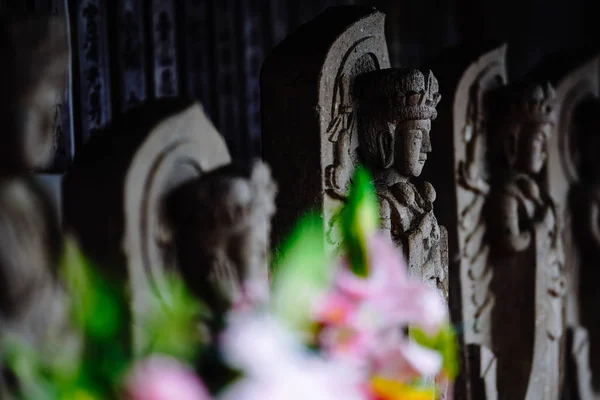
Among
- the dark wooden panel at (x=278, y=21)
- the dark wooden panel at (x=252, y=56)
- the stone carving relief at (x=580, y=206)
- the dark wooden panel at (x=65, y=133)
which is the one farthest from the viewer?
the dark wooden panel at (x=278, y=21)

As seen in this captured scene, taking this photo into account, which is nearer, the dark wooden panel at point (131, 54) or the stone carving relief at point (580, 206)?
the dark wooden panel at point (131, 54)

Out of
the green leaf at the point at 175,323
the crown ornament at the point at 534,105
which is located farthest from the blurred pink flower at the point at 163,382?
the crown ornament at the point at 534,105

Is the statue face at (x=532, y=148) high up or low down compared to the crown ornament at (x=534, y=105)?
down

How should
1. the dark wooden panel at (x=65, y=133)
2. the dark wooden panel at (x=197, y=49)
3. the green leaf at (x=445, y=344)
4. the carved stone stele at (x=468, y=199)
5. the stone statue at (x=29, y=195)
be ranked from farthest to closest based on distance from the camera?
1. the dark wooden panel at (x=197, y=49)
2. the carved stone stele at (x=468, y=199)
3. the dark wooden panel at (x=65, y=133)
4. the green leaf at (x=445, y=344)
5. the stone statue at (x=29, y=195)

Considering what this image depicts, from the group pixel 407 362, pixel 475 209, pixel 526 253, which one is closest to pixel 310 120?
pixel 407 362

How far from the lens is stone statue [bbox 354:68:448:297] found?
299 cm

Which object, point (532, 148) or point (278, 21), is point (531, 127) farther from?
point (278, 21)

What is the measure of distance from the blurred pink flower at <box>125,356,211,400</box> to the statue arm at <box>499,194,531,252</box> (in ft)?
6.76

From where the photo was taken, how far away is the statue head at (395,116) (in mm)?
2988

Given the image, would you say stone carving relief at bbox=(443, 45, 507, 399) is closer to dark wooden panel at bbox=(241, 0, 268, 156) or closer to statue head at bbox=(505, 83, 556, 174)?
statue head at bbox=(505, 83, 556, 174)

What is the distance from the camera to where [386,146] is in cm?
310

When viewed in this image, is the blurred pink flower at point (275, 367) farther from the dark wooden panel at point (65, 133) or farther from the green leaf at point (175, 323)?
the dark wooden panel at point (65, 133)

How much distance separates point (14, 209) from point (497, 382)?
2.51m

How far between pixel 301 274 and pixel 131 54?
1434 millimetres
